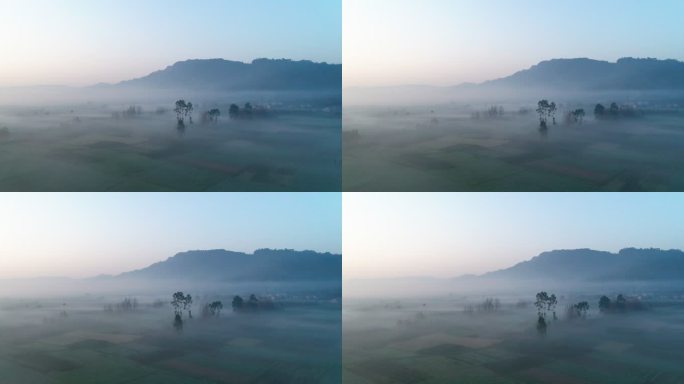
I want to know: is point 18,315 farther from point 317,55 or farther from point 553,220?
point 553,220

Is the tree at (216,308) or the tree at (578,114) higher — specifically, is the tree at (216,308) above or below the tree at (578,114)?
Result: below

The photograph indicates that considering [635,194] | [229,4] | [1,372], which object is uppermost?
[229,4]

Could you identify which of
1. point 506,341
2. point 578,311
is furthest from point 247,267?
point 578,311

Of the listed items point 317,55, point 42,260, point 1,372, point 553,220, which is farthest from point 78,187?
point 553,220

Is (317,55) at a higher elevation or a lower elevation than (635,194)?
higher

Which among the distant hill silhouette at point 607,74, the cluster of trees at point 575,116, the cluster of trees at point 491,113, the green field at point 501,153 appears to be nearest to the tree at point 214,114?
the green field at point 501,153

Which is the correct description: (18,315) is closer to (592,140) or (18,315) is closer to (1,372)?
(1,372)

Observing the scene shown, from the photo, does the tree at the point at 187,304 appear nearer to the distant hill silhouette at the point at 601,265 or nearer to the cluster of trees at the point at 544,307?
the distant hill silhouette at the point at 601,265
